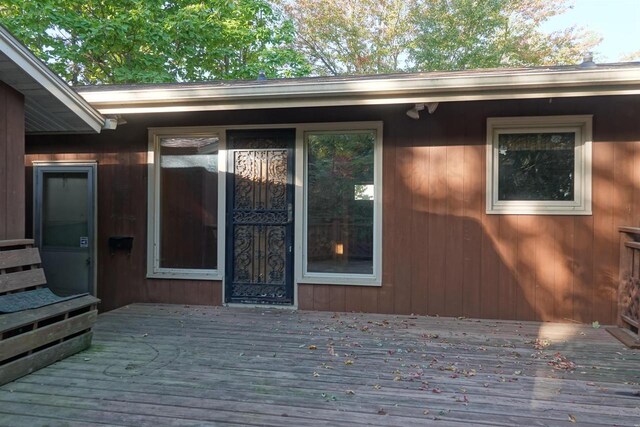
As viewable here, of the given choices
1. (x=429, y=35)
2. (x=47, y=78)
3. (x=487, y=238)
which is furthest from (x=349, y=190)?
(x=429, y=35)

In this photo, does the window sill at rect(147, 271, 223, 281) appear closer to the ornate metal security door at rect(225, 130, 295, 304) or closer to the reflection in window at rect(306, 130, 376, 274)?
the ornate metal security door at rect(225, 130, 295, 304)

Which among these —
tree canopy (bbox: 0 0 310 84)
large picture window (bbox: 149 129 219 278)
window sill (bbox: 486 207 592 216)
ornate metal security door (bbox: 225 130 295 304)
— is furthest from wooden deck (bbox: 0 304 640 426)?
tree canopy (bbox: 0 0 310 84)

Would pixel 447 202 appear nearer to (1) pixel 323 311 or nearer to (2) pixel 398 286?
(2) pixel 398 286

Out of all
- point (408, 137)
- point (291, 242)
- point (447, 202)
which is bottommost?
point (291, 242)

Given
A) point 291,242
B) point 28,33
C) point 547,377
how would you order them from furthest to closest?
Result: point 28,33 < point 291,242 < point 547,377

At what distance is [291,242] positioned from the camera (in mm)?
4691

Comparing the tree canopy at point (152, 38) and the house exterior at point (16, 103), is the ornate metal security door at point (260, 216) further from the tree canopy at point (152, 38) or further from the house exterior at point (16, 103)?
the tree canopy at point (152, 38)

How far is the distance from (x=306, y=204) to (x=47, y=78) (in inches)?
102

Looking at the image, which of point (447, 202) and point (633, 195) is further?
point (447, 202)

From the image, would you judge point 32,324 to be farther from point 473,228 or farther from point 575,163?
point 575,163

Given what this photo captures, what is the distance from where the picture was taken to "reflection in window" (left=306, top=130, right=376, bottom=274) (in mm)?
4602

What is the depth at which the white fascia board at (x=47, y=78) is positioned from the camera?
292 centimetres

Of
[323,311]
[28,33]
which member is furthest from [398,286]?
[28,33]

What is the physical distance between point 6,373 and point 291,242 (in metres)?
2.72
